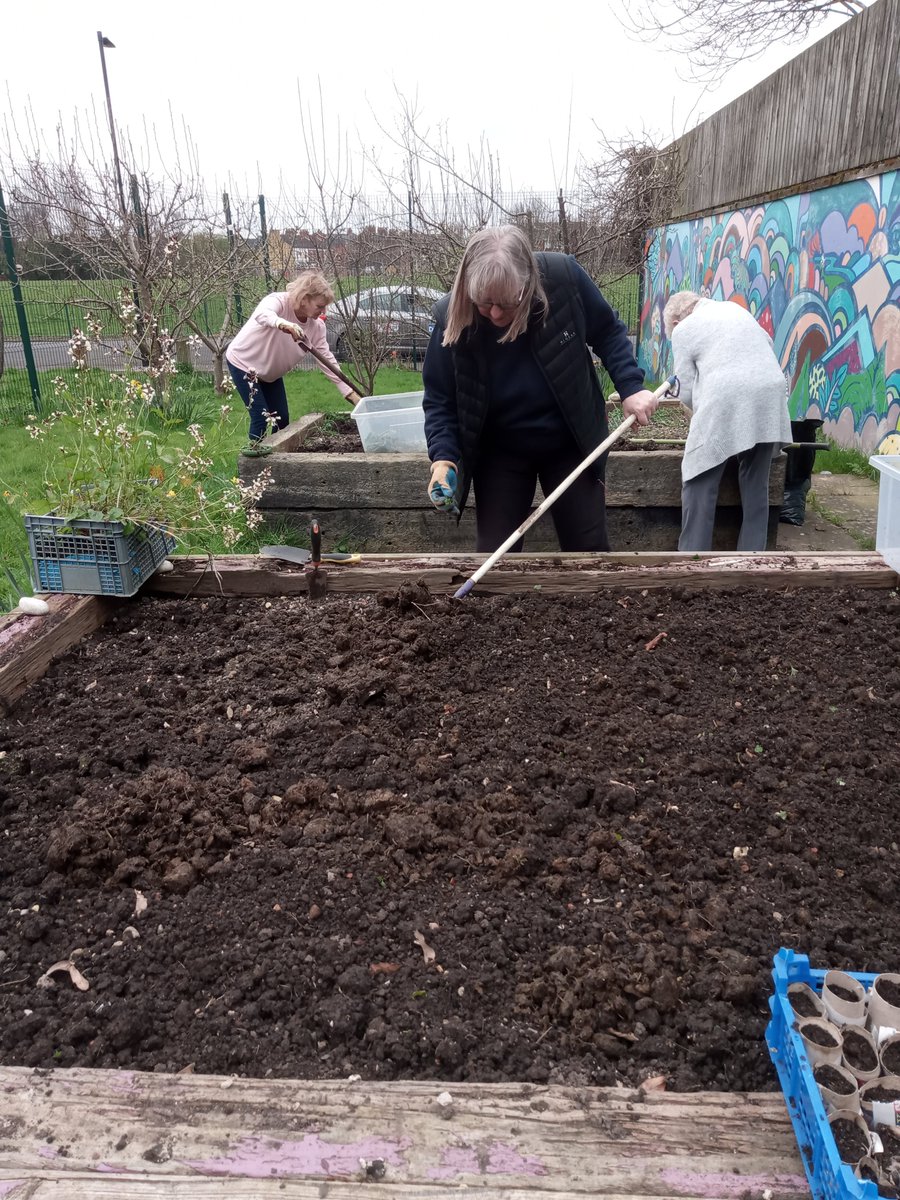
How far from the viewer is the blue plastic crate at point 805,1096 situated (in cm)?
91

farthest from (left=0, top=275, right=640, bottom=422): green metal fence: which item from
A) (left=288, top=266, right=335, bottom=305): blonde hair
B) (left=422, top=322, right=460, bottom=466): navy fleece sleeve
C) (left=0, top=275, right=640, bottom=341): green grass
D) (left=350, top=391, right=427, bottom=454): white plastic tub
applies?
(left=422, top=322, right=460, bottom=466): navy fleece sleeve

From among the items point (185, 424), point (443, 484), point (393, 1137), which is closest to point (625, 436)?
point (443, 484)

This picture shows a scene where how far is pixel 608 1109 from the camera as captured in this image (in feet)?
3.67

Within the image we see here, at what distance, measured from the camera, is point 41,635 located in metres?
2.47

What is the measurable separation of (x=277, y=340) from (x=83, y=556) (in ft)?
11.3

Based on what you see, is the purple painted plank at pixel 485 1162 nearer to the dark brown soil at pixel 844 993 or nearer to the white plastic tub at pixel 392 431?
the dark brown soil at pixel 844 993

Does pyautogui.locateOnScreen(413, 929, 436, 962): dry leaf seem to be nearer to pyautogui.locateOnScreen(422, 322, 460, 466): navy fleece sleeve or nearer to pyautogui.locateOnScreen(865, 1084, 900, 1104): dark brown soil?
pyautogui.locateOnScreen(865, 1084, 900, 1104): dark brown soil

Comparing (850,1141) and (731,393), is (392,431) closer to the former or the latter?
(731,393)

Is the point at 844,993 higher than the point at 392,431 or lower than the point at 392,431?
lower

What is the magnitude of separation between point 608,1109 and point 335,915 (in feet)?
1.96

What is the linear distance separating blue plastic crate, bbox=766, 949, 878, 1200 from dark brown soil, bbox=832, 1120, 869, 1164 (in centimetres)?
3

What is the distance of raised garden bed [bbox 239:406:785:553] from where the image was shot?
15.7 ft

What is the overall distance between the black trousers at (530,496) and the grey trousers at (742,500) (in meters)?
1.21

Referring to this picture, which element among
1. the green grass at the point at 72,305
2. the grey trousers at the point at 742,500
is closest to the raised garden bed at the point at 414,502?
the grey trousers at the point at 742,500
